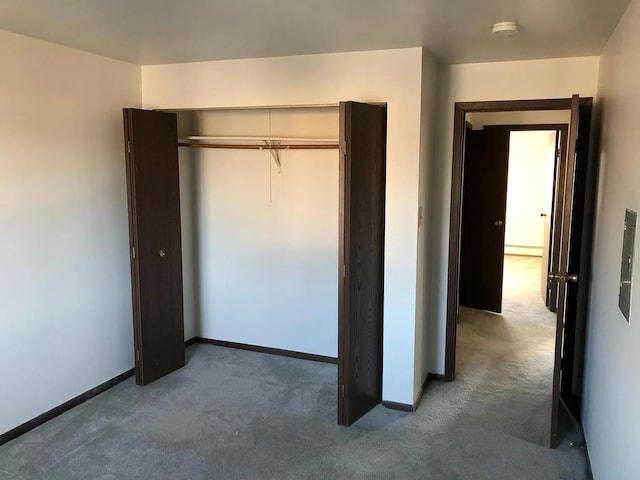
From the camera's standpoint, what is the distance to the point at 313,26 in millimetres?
2652

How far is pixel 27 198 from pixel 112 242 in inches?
28.8

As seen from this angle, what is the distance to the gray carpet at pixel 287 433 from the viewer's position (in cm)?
275

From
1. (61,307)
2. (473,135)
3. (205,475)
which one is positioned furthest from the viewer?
(473,135)

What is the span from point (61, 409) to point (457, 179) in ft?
9.87

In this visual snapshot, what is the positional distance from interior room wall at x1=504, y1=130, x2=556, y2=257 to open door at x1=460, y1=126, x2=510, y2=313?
11.9 ft

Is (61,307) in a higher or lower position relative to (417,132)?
lower

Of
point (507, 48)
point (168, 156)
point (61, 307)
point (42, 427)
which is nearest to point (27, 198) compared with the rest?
point (61, 307)

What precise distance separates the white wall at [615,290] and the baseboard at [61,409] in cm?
304

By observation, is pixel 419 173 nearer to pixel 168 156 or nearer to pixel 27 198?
pixel 168 156

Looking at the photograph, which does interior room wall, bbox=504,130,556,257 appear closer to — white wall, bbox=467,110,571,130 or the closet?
white wall, bbox=467,110,571,130

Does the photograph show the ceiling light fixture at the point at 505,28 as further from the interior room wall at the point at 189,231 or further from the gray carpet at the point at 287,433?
the interior room wall at the point at 189,231

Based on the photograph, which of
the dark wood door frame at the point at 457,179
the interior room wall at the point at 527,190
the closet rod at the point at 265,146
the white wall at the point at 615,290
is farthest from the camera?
the interior room wall at the point at 527,190

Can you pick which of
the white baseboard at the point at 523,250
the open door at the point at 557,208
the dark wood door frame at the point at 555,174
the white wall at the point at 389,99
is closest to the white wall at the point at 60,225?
the white wall at the point at 389,99

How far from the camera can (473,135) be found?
223 inches
